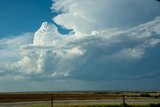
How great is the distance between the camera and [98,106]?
37125 millimetres

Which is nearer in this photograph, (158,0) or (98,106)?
(158,0)

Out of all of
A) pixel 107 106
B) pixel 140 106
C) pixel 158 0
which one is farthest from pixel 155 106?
pixel 158 0

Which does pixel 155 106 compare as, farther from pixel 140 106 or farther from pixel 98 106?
pixel 98 106

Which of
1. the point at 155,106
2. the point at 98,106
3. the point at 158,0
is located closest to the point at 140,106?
the point at 155,106

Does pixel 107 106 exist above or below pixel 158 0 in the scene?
below

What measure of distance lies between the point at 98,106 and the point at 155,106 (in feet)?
20.0

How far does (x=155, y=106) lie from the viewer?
1417 inches

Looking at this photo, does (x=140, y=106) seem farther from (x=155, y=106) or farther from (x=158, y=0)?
(x=158, y=0)

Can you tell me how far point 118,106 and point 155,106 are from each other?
3.90m

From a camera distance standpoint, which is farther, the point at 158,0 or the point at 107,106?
the point at 107,106

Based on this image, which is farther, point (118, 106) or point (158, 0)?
point (118, 106)

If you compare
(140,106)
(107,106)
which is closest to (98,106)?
(107,106)

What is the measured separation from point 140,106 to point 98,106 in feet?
15.0

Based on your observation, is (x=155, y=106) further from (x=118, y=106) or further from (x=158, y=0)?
(x=158, y=0)
